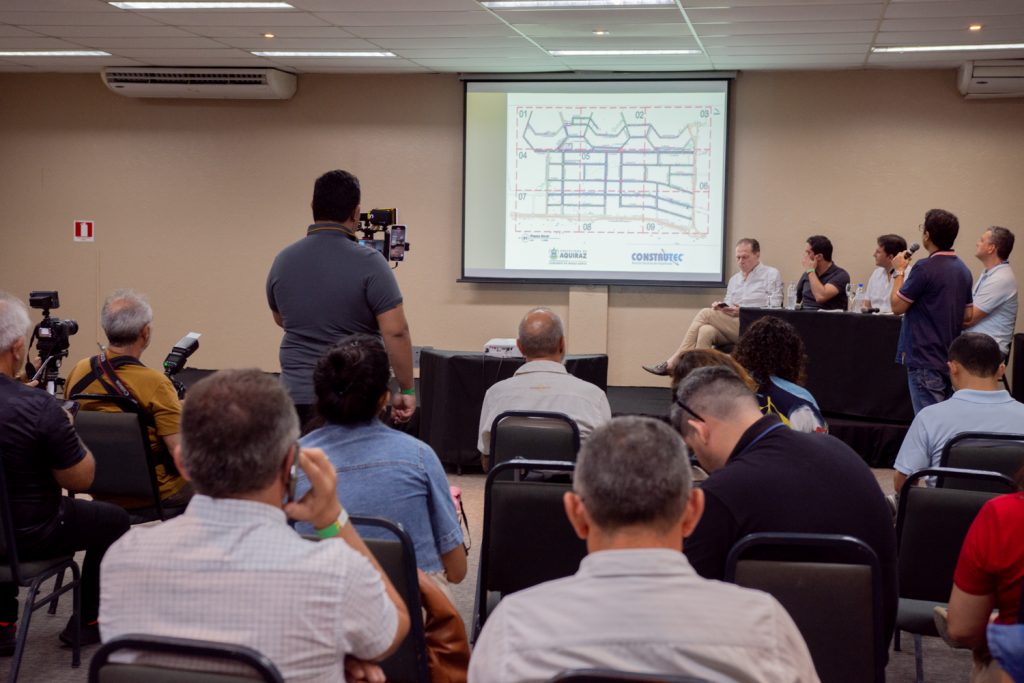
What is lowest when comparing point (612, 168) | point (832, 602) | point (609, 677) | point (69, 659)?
point (69, 659)

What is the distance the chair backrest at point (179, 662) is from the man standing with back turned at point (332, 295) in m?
2.08

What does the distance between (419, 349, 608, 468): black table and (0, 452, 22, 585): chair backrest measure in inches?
133

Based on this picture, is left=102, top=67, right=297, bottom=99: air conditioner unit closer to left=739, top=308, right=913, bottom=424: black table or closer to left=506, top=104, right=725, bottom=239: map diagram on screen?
left=506, top=104, right=725, bottom=239: map diagram on screen

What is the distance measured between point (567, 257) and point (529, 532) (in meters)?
6.53

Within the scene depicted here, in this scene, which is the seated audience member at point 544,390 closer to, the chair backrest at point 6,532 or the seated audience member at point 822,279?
the chair backrest at point 6,532

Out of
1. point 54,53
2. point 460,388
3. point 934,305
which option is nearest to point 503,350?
point 460,388

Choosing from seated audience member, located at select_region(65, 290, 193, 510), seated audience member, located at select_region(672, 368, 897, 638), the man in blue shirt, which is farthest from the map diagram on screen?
seated audience member, located at select_region(672, 368, 897, 638)

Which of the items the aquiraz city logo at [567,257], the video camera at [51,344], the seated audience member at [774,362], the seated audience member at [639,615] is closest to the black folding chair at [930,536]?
the seated audience member at [774,362]

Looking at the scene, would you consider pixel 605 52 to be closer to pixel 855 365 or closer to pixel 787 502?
pixel 855 365

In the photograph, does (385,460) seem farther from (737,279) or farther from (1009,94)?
(1009,94)

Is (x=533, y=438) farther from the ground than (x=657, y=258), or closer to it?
closer to it

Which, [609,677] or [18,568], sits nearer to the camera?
[609,677]

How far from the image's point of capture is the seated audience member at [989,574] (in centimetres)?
202

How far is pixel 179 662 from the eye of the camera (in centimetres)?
150
